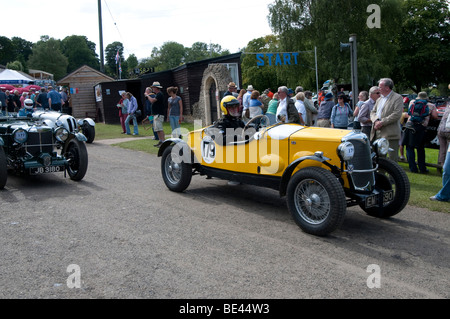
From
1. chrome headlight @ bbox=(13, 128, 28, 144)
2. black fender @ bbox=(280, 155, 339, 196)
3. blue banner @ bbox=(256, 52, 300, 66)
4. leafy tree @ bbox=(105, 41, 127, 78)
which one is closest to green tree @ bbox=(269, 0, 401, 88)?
blue banner @ bbox=(256, 52, 300, 66)

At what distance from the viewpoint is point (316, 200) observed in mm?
4945

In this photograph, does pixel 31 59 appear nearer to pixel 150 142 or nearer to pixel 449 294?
pixel 150 142

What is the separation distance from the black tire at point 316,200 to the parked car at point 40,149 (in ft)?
16.1

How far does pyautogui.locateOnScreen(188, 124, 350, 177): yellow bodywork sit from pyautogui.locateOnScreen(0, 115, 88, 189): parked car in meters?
3.05

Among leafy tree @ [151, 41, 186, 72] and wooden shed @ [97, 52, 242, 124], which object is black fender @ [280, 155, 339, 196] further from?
leafy tree @ [151, 41, 186, 72]

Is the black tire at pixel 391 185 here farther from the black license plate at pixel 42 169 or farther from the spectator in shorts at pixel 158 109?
the spectator in shorts at pixel 158 109

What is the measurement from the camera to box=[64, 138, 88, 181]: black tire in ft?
27.0

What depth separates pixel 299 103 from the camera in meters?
10.6

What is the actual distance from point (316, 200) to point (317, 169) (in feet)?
1.27

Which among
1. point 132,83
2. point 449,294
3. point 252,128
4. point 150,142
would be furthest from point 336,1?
point 449,294

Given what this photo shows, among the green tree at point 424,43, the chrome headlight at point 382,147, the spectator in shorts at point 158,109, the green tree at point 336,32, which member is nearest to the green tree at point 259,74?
the green tree at point 424,43

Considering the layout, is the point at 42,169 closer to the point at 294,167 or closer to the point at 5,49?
the point at 294,167

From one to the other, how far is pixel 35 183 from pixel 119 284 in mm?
5459
